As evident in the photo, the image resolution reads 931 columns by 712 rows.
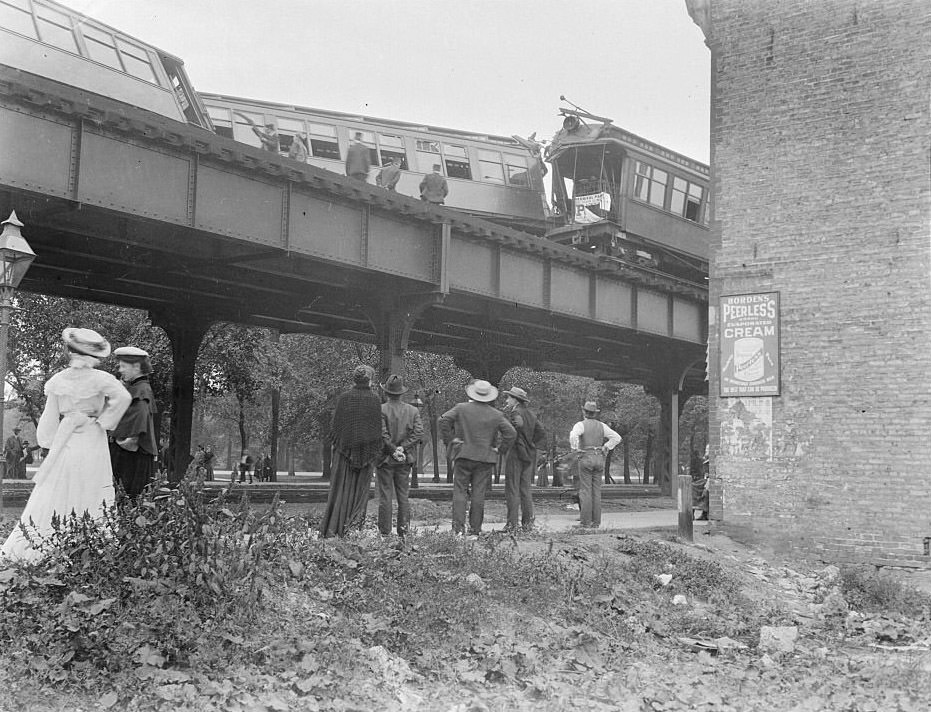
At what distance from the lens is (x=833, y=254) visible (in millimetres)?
13164

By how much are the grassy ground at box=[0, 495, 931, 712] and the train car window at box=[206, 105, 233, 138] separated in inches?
609

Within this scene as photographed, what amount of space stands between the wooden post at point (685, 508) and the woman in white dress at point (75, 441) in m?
8.13

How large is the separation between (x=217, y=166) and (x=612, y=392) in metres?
33.1

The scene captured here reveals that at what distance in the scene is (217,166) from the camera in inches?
560

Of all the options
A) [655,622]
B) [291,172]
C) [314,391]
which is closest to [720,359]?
[655,622]

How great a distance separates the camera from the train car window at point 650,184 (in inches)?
1014

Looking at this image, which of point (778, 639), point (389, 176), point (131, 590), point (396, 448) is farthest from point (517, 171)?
point (131, 590)

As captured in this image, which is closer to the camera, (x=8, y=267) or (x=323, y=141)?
(x=8, y=267)

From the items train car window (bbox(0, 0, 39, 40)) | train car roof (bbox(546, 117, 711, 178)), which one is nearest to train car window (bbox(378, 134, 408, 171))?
train car roof (bbox(546, 117, 711, 178))

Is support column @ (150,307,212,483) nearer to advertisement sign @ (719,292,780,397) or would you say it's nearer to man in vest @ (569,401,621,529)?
man in vest @ (569,401,621,529)

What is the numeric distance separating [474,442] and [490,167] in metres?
15.9

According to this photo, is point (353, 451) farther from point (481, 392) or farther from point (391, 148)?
point (391, 148)

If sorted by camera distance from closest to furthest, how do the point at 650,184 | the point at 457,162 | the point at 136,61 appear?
the point at 136,61 → the point at 457,162 → the point at 650,184

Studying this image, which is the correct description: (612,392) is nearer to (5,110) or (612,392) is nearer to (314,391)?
(314,391)
